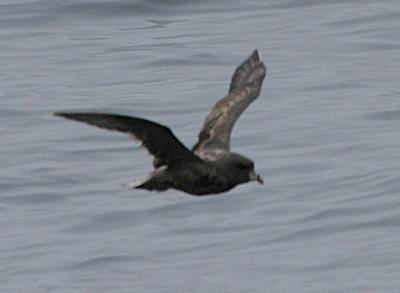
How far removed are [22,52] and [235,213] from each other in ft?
27.3

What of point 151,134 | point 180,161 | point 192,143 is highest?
point 151,134

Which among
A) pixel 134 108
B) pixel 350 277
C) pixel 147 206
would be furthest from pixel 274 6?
pixel 350 277

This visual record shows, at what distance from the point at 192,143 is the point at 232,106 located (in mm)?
7828

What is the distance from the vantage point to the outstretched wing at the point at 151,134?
10172mm

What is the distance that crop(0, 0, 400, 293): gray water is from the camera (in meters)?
17.7

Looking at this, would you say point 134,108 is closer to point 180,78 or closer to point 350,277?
point 180,78

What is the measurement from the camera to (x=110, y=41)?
27.2 metres

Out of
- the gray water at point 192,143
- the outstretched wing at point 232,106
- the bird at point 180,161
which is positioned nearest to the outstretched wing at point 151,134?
the bird at point 180,161

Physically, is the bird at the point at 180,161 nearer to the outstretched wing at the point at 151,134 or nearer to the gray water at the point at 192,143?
the outstretched wing at the point at 151,134

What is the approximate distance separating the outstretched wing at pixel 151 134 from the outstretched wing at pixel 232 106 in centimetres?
79

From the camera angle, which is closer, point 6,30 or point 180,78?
point 180,78

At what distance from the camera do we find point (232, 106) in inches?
486

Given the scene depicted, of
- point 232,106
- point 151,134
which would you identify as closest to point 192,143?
point 232,106

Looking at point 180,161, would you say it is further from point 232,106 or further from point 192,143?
point 192,143
